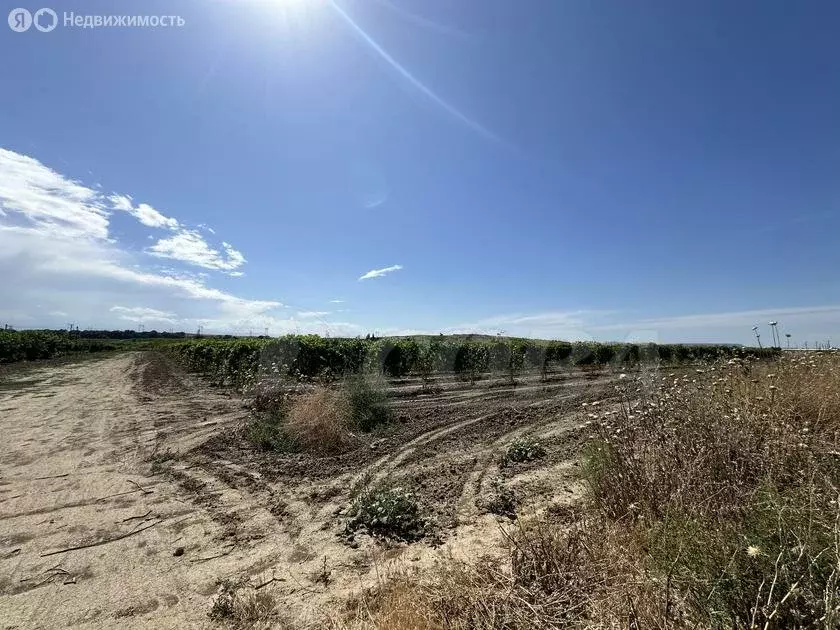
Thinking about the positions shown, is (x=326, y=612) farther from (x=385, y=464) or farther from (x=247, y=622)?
(x=385, y=464)

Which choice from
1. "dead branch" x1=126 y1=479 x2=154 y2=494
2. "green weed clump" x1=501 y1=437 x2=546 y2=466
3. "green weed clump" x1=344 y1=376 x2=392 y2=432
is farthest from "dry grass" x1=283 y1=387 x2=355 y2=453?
"green weed clump" x1=501 y1=437 x2=546 y2=466

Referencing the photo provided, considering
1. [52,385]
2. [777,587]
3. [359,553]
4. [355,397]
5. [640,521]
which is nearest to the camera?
[777,587]

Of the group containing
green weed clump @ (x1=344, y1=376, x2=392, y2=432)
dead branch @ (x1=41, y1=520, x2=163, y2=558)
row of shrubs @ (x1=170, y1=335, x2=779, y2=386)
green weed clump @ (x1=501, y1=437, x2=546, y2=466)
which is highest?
row of shrubs @ (x1=170, y1=335, x2=779, y2=386)

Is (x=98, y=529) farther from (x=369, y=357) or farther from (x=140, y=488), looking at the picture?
(x=369, y=357)

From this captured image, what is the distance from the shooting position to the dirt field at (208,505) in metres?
3.05

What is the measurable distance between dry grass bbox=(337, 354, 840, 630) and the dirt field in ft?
2.78

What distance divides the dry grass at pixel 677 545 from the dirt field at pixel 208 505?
2.78 ft

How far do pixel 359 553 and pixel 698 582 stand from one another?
8.59 feet

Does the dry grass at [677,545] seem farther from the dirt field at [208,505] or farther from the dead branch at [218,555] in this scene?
the dead branch at [218,555]

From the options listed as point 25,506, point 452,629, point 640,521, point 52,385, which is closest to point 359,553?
point 452,629

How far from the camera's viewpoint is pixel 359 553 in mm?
3539

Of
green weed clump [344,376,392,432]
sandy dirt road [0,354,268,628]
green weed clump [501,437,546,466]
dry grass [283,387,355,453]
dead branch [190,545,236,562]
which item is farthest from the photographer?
green weed clump [344,376,392,432]

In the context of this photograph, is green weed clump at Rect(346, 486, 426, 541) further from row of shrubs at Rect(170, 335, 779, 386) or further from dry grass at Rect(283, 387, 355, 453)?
row of shrubs at Rect(170, 335, 779, 386)

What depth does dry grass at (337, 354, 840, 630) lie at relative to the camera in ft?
5.78
